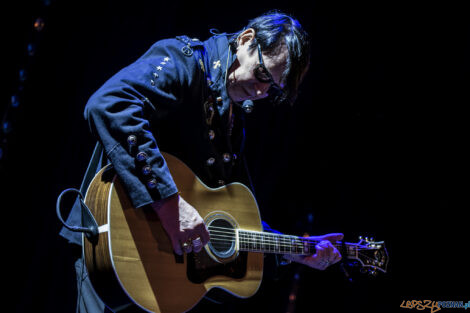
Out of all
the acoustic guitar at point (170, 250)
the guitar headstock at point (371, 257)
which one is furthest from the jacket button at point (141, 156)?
the guitar headstock at point (371, 257)

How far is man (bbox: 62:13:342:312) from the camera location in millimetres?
1313

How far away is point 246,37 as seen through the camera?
6.07ft

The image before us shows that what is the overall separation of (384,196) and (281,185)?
3.33ft

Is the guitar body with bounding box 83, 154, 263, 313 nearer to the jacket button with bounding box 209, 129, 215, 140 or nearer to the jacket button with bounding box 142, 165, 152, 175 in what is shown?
the jacket button with bounding box 142, 165, 152, 175

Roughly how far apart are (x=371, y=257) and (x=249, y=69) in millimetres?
1584

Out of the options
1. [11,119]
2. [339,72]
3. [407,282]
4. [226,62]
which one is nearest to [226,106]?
[226,62]

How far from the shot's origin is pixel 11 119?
1553mm

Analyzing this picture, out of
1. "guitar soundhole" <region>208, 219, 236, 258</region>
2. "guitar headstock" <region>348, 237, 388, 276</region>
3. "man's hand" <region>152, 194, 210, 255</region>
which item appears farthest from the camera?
"guitar headstock" <region>348, 237, 388, 276</region>

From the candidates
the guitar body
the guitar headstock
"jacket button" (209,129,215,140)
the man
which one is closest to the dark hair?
the man

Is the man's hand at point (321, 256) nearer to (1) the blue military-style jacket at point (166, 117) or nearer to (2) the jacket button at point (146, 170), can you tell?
(1) the blue military-style jacket at point (166, 117)

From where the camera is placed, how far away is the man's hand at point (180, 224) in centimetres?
139

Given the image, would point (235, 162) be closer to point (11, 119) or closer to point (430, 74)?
point (11, 119)

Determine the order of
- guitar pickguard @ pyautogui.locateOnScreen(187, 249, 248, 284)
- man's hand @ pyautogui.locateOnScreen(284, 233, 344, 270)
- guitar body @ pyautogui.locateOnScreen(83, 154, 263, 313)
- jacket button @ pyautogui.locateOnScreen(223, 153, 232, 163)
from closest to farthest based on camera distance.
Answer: guitar body @ pyautogui.locateOnScreen(83, 154, 263, 313)
guitar pickguard @ pyautogui.locateOnScreen(187, 249, 248, 284)
jacket button @ pyautogui.locateOnScreen(223, 153, 232, 163)
man's hand @ pyautogui.locateOnScreen(284, 233, 344, 270)

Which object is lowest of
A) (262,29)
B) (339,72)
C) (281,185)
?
(281,185)
